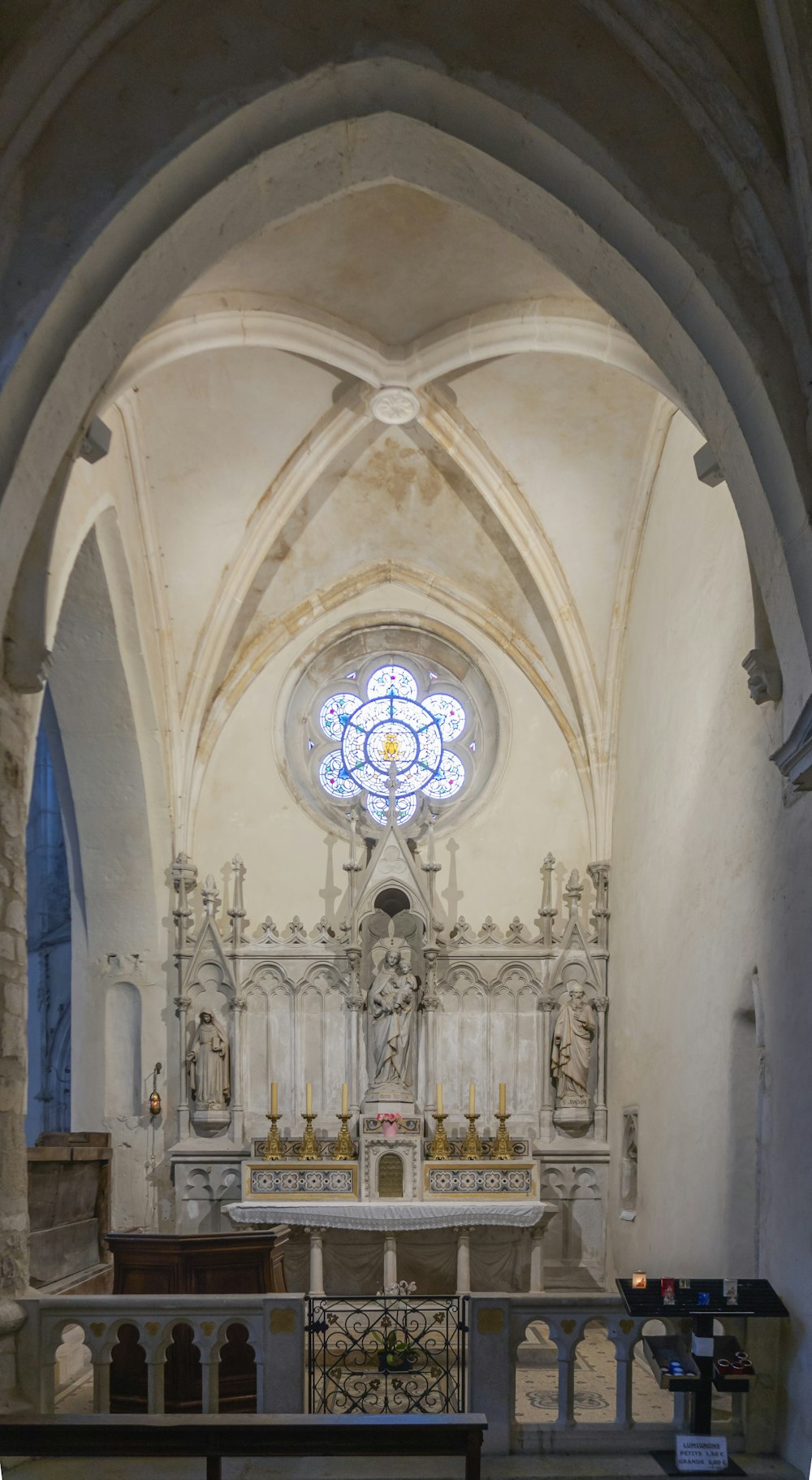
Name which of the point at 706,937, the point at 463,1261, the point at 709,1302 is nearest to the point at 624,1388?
the point at 709,1302

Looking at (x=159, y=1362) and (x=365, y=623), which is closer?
(x=159, y=1362)

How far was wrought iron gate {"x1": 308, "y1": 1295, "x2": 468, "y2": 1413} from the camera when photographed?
682cm

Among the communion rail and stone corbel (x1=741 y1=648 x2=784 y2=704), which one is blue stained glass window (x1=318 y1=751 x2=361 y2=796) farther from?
the communion rail

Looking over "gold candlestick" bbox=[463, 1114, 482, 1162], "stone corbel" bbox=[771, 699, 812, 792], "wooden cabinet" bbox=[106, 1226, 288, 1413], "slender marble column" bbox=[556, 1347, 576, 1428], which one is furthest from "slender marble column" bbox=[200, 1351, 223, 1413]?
"gold candlestick" bbox=[463, 1114, 482, 1162]

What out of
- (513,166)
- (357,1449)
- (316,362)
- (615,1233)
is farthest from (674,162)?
(615,1233)

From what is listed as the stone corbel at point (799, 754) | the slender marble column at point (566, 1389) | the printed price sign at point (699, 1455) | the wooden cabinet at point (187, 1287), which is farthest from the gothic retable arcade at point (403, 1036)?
the stone corbel at point (799, 754)

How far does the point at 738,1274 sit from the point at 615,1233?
422cm

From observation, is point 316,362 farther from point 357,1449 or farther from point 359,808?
point 357,1449

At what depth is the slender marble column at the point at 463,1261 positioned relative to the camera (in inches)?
418

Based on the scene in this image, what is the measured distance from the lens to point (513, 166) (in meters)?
7.06

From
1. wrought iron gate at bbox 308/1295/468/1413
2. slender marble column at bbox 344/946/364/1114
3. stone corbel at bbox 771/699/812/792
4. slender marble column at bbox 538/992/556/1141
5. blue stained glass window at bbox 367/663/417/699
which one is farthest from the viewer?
blue stained glass window at bbox 367/663/417/699

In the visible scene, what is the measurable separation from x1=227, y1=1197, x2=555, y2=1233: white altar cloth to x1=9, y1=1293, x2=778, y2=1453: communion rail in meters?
3.99

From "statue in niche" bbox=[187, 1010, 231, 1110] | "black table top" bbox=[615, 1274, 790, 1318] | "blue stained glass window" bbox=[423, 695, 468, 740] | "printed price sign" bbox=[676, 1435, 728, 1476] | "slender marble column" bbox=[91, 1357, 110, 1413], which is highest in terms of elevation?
"blue stained glass window" bbox=[423, 695, 468, 740]

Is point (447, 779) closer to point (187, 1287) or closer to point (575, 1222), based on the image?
point (575, 1222)
